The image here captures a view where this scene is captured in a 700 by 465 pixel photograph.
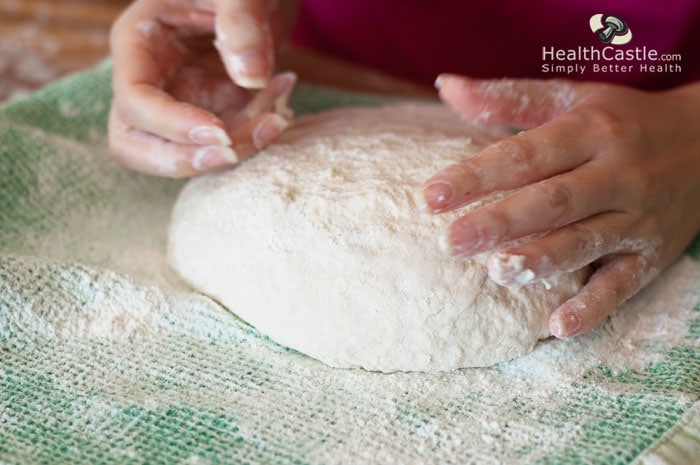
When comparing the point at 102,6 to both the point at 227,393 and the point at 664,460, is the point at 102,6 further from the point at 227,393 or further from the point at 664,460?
the point at 664,460

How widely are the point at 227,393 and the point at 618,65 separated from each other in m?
0.87

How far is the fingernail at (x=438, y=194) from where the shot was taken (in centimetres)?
69

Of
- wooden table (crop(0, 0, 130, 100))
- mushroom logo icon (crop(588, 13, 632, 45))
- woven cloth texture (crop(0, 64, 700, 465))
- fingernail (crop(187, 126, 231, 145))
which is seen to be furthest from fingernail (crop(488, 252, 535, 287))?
wooden table (crop(0, 0, 130, 100))

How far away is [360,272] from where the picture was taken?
76 centimetres

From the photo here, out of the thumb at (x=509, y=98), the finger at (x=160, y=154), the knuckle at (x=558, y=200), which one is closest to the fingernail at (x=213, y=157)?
the finger at (x=160, y=154)

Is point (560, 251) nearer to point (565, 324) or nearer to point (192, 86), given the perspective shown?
point (565, 324)

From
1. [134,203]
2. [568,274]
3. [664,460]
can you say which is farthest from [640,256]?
[134,203]

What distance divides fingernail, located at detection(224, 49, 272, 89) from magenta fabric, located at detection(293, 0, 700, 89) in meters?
0.60

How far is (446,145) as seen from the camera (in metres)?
0.90

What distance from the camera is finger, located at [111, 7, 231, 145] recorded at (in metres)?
0.85

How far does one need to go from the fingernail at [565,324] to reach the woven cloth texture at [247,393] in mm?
49

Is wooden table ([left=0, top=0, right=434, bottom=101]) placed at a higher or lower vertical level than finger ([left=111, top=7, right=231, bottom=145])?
lower

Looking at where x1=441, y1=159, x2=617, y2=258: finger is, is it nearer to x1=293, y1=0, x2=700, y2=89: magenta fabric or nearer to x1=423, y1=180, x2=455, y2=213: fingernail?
x1=423, y1=180, x2=455, y2=213: fingernail

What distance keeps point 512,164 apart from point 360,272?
0.19 m
